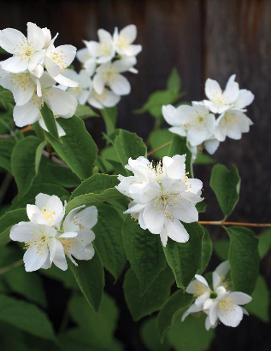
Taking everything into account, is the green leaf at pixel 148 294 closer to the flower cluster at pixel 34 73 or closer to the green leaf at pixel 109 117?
the flower cluster at pixel 34 73

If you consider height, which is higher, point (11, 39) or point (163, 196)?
point (11, 39)

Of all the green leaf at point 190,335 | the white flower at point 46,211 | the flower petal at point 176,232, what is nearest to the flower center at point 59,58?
the white flower at point 46,211

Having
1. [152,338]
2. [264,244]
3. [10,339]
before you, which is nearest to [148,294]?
[264,244]

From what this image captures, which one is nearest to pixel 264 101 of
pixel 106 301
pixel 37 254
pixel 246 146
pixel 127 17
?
pixel 246 146

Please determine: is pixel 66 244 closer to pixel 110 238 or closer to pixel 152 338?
pixel 110 238

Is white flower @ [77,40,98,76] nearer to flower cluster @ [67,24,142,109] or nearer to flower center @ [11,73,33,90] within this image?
flower cluster @ [67,24,142,109]

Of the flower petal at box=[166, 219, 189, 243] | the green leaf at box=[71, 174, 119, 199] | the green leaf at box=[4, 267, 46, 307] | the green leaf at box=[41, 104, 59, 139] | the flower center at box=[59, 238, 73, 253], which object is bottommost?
the green leaf at box=[4, 267, 46, 307]

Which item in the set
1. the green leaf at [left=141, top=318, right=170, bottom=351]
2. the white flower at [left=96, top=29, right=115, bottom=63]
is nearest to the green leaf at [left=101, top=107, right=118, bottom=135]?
the white flower at [left=96, top=29, right=115, bottom=63]

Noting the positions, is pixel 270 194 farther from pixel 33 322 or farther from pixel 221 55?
pixel 33 322
